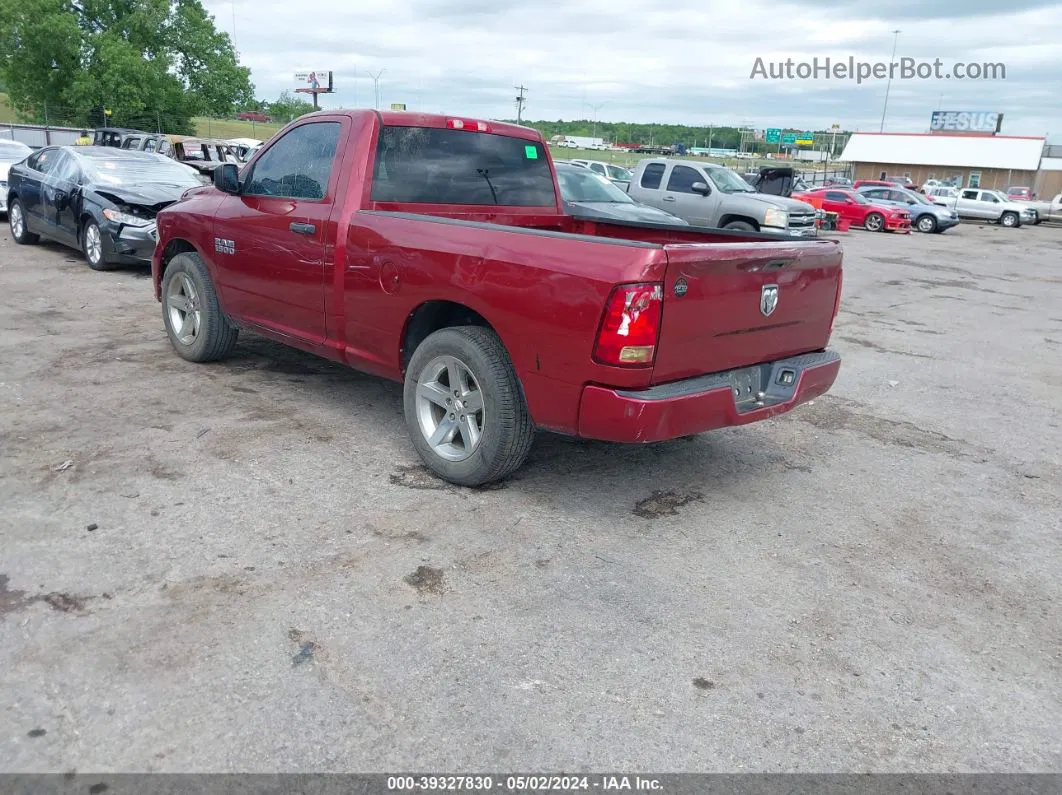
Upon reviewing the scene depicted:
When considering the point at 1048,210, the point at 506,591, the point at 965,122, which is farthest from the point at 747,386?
the point at 965,122

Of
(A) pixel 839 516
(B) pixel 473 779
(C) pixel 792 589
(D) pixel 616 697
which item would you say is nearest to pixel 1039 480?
(A) pixel 839 516

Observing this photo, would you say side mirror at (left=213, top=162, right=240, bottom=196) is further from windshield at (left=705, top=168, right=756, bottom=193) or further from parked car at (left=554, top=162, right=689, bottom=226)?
windshield at (left=705, top=168, right=756, bottom=193)

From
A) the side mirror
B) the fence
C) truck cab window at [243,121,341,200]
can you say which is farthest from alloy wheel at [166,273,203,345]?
the fence

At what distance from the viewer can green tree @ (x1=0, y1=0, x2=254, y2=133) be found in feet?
157

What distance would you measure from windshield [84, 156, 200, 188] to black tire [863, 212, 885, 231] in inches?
959

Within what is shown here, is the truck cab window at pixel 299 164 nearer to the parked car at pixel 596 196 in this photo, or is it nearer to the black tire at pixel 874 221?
the parked car at pixel 596 196

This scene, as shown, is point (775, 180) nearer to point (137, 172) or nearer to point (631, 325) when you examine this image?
point (137, 172)

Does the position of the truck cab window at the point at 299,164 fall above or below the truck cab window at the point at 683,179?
below

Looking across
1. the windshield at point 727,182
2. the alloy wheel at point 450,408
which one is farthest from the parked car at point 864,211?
the alloy wheel at point 450,408

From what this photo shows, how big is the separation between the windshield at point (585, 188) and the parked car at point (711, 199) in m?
3.13

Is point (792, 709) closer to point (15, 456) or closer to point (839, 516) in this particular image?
point (839, 516)

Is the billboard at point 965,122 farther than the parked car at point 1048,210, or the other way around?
the billboard at point 965,122

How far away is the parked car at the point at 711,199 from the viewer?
17.2 metres

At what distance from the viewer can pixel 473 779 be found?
2.50 m
